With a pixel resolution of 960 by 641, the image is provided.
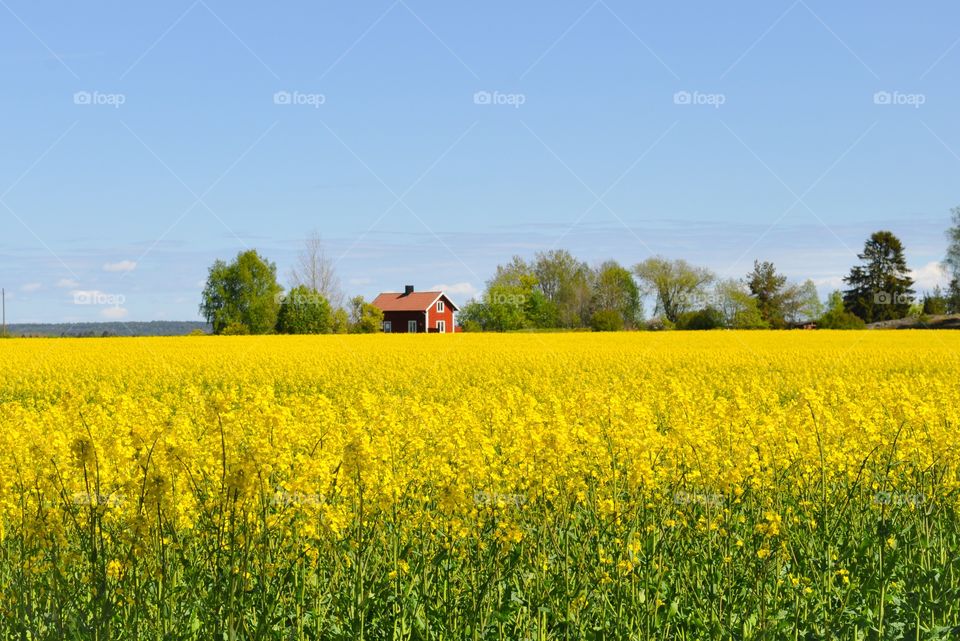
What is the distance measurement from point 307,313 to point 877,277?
62376 mm

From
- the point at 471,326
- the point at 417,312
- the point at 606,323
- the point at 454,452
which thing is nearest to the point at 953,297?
the point at 606,323

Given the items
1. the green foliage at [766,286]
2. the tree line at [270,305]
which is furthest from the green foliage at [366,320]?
the green foliage at [766,286]

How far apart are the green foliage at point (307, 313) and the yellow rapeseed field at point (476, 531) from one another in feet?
211

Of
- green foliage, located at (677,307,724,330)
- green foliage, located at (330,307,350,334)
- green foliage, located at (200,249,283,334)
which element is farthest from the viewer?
green foliage, located at (200,249,283,334)

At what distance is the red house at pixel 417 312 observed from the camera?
8838cm

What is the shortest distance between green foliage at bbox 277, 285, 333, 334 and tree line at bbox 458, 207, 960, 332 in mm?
16947

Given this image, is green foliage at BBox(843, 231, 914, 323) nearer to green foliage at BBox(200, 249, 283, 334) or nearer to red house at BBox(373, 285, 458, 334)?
red house at BBox(373, 285, 458, 334)

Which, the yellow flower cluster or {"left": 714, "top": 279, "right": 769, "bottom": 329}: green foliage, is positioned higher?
{"left": 714, "top": 279, "right": 769, "bottom": 329}: green foliage

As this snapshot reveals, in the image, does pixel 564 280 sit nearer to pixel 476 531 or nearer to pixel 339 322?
pixel 339 322

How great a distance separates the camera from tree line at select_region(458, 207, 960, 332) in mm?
88812

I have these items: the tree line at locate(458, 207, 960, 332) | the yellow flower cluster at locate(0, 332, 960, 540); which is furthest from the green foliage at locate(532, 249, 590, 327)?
the yellow flower cluster at locate(0, 332, 960, 540)

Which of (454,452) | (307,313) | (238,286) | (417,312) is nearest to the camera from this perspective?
(454,452)

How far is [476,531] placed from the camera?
652cm

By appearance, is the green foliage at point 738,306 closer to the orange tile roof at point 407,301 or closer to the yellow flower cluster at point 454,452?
the orange tile roof at point 407,301
